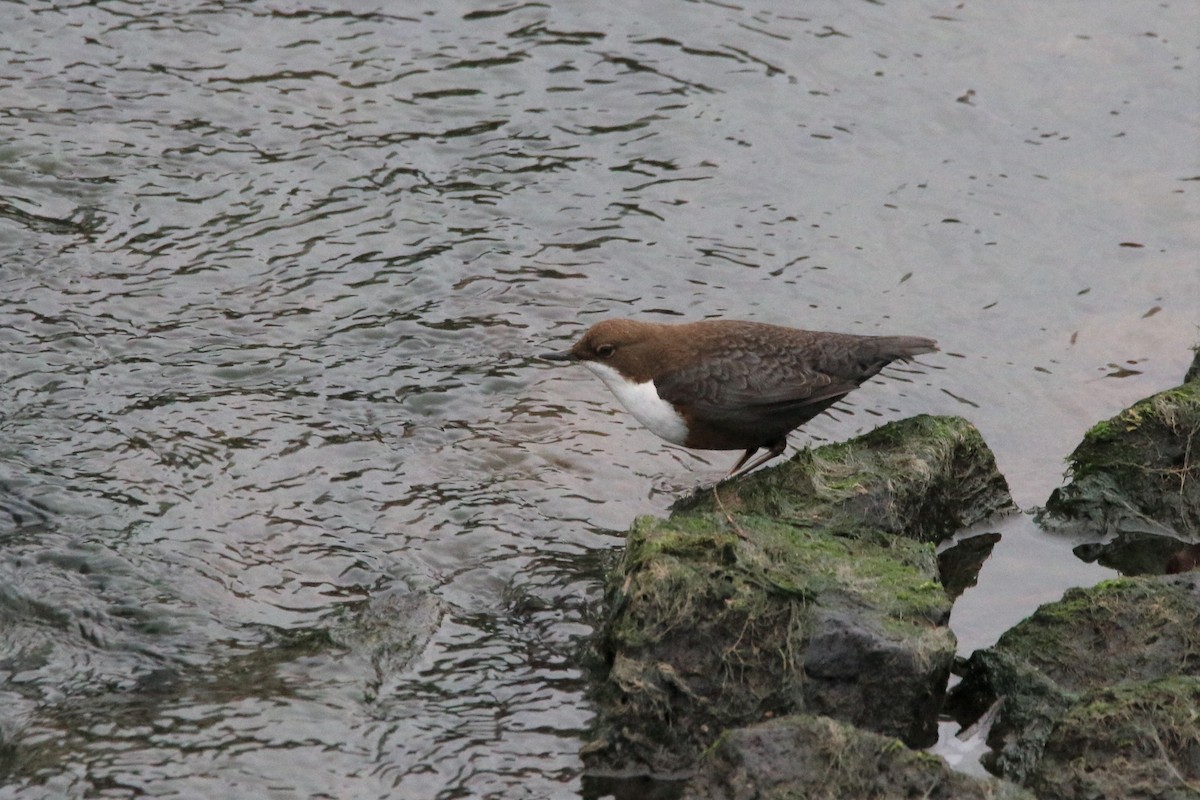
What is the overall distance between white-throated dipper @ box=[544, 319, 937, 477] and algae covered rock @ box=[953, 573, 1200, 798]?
5.03 ft

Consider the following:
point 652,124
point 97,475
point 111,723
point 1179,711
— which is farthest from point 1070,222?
point 111,723

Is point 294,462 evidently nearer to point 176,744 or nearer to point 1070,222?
point 176,744

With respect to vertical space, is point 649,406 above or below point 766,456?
above

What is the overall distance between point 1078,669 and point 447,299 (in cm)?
392

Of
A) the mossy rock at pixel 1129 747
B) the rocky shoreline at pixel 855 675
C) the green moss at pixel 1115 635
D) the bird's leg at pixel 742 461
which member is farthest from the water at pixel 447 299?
the mossy rock at pixel 1129 747

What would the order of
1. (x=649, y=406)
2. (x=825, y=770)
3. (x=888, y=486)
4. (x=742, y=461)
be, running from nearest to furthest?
(x=825, y=770) < (x=888, y=486) < (x=649, y=406) < (x=742, y=461)

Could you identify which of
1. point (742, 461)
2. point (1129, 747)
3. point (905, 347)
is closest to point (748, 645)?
point (1129, 747)

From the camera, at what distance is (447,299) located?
24.5 ft

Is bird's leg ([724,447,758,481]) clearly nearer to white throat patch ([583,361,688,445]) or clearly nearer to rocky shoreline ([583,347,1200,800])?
white throat patch ([583,361,688,445])

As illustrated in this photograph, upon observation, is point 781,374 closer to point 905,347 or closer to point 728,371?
point 728,371

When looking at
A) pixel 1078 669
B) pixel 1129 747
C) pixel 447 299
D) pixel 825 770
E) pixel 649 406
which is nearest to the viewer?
pixel 825 770

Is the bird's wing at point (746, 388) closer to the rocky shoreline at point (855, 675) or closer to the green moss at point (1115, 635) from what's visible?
the rocky shoreline at point (855, 675)

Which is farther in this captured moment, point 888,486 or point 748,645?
point 888,486

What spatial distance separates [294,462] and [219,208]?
2298mm
